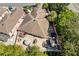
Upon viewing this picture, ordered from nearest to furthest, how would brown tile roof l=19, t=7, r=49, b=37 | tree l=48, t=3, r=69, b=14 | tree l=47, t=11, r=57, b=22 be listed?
brown tile roof l=19, t=7, r=49, b=37 → tree l=47, t=11, r=57, b=22 → tree l=48, t=3, r=69, b=14

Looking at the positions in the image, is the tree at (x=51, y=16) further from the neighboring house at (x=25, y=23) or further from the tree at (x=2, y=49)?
the tree at (x=2, y=49)

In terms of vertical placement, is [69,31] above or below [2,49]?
above

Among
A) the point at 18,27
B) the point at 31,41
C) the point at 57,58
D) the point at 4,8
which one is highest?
the point at 4,8

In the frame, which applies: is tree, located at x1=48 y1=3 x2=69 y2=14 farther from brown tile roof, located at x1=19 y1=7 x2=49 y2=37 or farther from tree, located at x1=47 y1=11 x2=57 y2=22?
brown tile roof, located at x1=19 y1=7 x2=49 y2=37

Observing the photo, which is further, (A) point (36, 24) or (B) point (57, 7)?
(B) point (57, 7)

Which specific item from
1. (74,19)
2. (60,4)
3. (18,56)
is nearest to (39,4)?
(60,4)

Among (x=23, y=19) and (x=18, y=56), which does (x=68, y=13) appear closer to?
(x=23, y=19)

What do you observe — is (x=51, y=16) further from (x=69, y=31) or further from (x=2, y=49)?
(x=2, y=49)

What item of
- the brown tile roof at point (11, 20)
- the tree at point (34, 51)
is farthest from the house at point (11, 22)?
the tree at point (34, 51)

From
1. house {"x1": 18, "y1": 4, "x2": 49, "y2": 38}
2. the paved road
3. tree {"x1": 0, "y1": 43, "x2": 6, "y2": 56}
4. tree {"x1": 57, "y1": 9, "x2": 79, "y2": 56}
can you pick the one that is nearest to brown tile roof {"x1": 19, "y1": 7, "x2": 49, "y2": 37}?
house {"x1": 18, "y1": 4, "x2": 49, "y2": 38}

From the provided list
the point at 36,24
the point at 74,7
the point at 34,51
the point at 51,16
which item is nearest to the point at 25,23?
the point at 36,24

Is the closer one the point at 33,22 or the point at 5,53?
the point at 5,53
